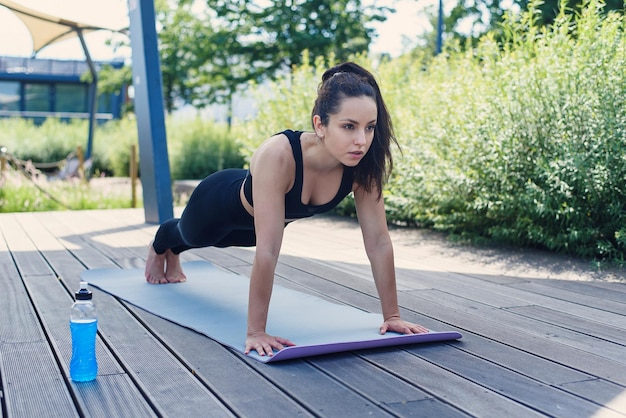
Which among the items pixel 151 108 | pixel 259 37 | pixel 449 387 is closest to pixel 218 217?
pixel 449 387

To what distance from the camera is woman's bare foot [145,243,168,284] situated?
4.02m

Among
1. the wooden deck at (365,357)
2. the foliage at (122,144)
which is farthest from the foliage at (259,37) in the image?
the wooden deck at (365,357)

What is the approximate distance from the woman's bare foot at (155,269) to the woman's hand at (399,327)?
1.55 meters

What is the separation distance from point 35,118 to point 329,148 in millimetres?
27062

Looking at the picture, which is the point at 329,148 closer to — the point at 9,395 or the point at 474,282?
the point at 9,395

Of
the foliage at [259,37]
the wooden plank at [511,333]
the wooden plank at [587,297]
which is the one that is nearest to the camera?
the wooden plank at [511,333]

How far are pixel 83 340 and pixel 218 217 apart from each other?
109 centimetres

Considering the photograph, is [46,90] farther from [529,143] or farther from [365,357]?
[365,357]

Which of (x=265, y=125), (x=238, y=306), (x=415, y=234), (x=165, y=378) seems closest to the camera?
(x=165, y=378)

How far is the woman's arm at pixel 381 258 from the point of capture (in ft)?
9.52

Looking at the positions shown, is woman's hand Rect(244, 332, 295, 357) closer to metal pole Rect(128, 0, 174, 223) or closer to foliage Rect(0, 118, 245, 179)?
metal pole Rect(128, 0, 174, 223)

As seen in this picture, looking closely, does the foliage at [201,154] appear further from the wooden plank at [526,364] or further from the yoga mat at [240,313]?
the wooden plank at [526,364]

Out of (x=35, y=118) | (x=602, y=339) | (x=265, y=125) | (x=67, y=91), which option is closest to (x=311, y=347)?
(x=602, y=339)

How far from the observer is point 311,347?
103 inches
